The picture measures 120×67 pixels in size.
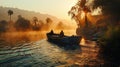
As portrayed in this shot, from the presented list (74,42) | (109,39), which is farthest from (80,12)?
(109,39)

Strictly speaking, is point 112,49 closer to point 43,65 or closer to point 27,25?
point 43,65

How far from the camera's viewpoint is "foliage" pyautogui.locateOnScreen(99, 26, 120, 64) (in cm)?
2659

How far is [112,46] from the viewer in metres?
27.6

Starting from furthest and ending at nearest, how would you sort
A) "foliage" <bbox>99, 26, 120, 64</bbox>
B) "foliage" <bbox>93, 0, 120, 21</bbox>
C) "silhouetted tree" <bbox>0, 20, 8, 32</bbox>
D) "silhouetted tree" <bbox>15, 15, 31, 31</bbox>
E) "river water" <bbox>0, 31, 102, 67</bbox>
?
"silhouetted tree" <bbox>15, 15, 31, 31</bbox>, "silhouetted tree" <bbox>0, 20, 8, 32</bbox>, "foliage" <bbox>93, 0, 120, 21</bbox>, "foliage" <bbox>99, 26, 120, 64</bbox>, "river water" <bbox>0, 31, 102, 67</bbox>

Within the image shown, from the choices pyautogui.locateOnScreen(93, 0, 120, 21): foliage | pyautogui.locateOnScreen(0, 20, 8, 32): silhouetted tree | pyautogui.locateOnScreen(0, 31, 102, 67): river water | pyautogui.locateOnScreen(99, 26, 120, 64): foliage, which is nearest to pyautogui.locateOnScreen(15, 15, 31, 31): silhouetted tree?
pyautogui.locateOnScreen(0, 20, 8, 32): silhouetted tree

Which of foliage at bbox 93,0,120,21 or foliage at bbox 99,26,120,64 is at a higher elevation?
foliage at bbox 93,0,120,21

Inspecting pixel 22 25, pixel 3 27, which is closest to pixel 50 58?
pixel 22 25

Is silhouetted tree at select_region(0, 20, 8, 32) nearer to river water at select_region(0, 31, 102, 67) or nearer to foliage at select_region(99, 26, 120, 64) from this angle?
river water at select_region(0, 31, 102, 67)

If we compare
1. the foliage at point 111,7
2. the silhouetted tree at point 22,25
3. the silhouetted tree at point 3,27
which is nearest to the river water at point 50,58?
the foliage at point 111,7

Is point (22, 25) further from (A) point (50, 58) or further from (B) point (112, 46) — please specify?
(B) point (112, 46)

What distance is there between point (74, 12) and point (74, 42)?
52090 mm

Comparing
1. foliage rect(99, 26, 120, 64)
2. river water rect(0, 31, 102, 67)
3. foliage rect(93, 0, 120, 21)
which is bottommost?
river water rect(0, 31, 102, 67)

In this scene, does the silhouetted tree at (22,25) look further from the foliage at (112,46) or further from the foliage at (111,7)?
the foliage at (112,46)

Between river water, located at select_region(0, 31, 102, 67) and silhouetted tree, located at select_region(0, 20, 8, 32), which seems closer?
river water, located at select_region(0, 31, 102, 67)
